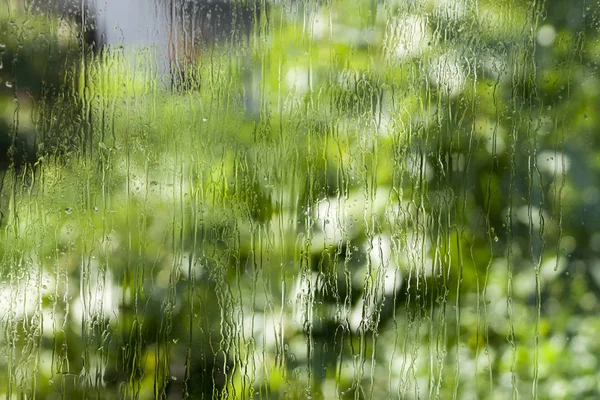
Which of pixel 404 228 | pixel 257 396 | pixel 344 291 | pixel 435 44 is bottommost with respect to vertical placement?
pixel 257 396

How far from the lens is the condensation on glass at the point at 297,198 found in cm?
79

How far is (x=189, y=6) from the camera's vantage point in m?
0.80

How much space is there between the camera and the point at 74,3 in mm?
792

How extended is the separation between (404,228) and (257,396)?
394mm

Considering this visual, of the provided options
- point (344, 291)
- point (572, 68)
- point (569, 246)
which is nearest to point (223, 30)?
point (344, 291)

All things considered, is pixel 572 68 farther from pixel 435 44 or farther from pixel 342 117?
pixel 342 117

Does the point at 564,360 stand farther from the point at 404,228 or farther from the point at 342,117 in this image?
the point at 342,117

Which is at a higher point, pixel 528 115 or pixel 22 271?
pixel 528 115

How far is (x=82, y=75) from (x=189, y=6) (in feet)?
0.72

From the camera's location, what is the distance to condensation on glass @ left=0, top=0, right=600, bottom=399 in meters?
0.79

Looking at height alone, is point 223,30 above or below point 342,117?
above

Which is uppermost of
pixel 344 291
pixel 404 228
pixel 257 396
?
pixel 404 228

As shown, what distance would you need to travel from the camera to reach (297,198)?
811 mm

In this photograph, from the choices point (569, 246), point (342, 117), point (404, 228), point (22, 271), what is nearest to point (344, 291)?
point (404, 228)
